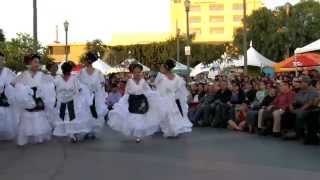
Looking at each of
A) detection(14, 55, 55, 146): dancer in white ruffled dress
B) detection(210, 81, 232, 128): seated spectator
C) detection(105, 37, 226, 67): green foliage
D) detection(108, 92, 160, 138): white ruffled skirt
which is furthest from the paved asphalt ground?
detection(105, 37, 226, 67): green foliage

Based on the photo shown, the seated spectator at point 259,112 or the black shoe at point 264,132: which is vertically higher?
the seated spectator at point 259,112

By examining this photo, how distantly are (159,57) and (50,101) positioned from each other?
77.4m

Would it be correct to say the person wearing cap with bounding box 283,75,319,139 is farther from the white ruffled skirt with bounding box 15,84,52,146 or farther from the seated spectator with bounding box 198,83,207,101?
the seated spectator with bounding box 198,83,207,101

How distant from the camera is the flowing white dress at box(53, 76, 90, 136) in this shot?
1567 centimetres

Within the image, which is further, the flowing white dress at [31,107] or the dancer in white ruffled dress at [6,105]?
the dancer in white ruffled dress at [6,105]

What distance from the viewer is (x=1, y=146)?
15.0 m

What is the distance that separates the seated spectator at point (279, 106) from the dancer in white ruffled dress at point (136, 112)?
103 inches

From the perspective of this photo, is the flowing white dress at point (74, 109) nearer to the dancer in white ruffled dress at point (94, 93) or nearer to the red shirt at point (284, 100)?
the dancer in white ruffled dress at point (94, 93)

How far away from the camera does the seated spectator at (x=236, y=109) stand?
60.1 feet

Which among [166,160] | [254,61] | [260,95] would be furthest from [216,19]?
[166,160]

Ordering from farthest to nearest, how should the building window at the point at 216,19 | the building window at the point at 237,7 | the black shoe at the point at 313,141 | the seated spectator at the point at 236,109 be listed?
the building window at the point at 216,19 < the building window at the point at 237,7 < the seated spectator at the point at 236,109 < the black shoe at the point at 313,141

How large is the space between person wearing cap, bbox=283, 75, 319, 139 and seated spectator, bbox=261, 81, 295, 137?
23 cm

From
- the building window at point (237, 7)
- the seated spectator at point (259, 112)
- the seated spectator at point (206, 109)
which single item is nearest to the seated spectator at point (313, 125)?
the seated spectator at point (259, 112)

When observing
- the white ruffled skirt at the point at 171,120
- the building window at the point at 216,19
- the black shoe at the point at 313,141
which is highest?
the building window at the point at 216,19
